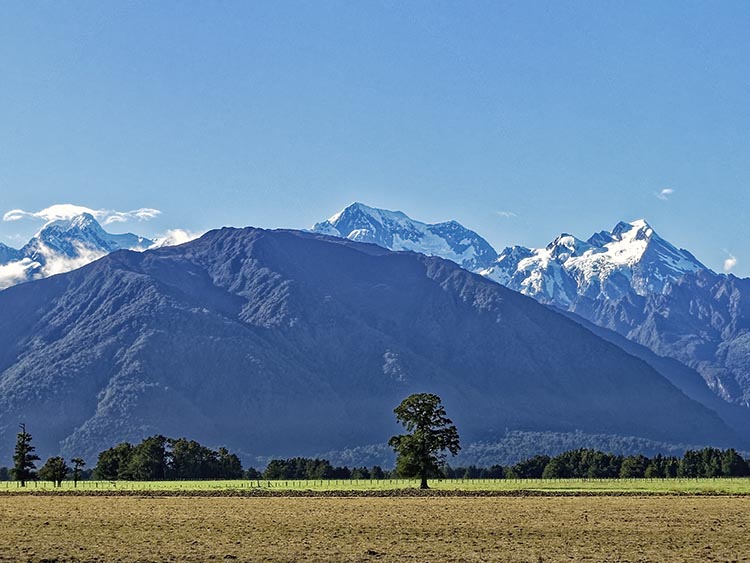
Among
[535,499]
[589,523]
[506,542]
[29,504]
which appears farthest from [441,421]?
[506,542]

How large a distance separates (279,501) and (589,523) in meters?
40.4

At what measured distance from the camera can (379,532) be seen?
67.1 metres

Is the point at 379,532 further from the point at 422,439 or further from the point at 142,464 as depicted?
the point at 142,464

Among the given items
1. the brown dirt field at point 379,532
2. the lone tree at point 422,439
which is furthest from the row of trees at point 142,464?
the brown dirt field at point 379,532

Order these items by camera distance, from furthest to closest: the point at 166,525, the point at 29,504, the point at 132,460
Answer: the point at 132,460 → the point at 29,504 → the point at 166,525

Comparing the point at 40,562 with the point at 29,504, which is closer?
the point at 40,562

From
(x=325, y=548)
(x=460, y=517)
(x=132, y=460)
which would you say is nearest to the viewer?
(x=325, y=548)

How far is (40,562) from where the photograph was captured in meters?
52.6

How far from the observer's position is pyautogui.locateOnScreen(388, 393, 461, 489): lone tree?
430ft

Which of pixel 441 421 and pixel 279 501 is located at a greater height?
pixel 441 421

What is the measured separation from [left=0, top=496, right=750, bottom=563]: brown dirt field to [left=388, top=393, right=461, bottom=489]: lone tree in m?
31.4

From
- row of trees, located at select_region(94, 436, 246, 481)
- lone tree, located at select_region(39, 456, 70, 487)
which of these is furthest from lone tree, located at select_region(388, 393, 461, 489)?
row of trees, located at select_region(94, 436, 246, 481)

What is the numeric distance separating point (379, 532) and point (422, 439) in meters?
64.3

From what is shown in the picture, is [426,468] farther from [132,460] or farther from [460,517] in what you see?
[132,460]
